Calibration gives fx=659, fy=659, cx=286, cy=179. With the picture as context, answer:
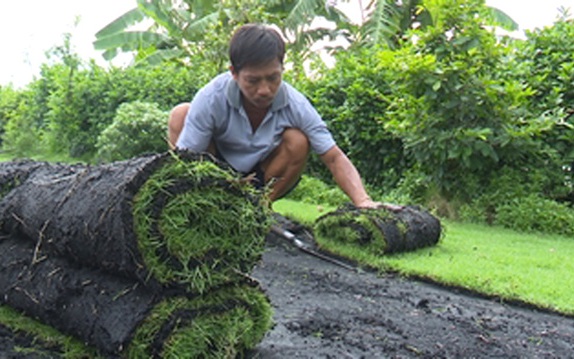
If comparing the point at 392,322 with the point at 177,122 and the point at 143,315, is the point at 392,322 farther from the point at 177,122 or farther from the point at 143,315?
the point at 177,122

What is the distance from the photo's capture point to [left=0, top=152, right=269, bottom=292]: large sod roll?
97.2 inches

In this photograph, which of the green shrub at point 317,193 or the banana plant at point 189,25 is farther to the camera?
the banana plant at point 189,25

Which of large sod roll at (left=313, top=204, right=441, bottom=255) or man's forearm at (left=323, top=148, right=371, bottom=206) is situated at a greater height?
man's forearm at (left=323, top=148, right=371, bottom=206)

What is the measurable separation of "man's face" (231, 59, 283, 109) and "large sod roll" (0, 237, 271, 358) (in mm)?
1304

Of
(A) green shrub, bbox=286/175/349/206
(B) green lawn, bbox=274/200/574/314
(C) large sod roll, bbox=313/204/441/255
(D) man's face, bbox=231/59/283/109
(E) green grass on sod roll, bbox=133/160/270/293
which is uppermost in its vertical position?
(D) man's face, bbox=231/59/283/109

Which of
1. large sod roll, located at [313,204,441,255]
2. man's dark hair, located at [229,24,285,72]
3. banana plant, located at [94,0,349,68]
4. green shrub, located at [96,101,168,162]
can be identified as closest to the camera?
man's dark hair, located at [229,24,285,72]

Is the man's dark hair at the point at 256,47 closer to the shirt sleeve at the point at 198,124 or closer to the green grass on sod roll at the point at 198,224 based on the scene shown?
the shirt sleeve at the point at 198,124

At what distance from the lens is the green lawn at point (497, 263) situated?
4.18 meters

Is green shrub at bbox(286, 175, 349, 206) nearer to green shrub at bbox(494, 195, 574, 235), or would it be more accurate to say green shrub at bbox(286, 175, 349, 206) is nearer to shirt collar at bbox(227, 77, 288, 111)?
green shrub at bbox(494, 195, 574, 235)

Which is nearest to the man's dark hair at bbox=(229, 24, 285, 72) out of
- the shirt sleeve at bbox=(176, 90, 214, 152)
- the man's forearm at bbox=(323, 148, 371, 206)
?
the shirt sleeve at bbox=(176, 90, 214, 152)

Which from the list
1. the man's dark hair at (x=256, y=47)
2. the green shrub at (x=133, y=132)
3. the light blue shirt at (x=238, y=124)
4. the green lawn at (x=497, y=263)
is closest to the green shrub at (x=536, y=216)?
the green lawn at (x=497, y=263)

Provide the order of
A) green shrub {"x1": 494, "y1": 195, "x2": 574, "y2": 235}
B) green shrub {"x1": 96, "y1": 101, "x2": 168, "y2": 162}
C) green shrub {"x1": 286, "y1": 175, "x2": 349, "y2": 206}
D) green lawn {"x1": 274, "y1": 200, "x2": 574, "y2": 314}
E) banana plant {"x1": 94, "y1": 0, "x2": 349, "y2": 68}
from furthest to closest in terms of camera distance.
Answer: banana plant {"x1": 94, "y1": 0, "x2": 349, "y2": 68}, green shrub {"x1": 96, "y1": 101, "x2": 168, "y2": 162}, green shrub {"x1": 286, "y1": 175, "x2": 349, "y2": 206}, green shrub {"x1": 494, "y1": 195, "x2": 574, "y2": 235}, green lawn {"x1": 274, "y1": 200, "x2": 574, "y2": 314}

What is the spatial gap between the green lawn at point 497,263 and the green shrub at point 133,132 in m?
3.89

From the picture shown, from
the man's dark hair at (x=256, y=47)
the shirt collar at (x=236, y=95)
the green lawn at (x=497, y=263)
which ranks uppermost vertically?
the man's dark hair at (x=256, y=47)
